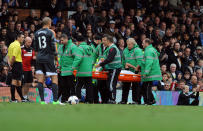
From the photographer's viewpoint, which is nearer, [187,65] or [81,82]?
[81,82]

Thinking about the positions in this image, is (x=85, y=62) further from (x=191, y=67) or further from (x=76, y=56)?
(x=191, y=67)

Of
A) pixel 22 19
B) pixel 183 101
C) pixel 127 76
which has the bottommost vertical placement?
pixel 183 101

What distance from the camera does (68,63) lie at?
14.4m

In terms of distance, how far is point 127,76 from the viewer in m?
15.4

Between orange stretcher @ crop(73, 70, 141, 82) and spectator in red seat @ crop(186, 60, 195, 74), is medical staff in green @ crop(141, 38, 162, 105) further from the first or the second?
spectator in red seat @ crop(186, 60, 195, 74)

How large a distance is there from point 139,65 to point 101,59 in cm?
132

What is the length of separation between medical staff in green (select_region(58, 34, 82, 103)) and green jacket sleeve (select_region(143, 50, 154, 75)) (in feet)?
6.77

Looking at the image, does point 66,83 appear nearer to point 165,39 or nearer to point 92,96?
point 92,96

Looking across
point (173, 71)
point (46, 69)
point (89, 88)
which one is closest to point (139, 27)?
point (173, 71)

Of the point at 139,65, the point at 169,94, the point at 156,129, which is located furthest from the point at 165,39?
the point at 156,129

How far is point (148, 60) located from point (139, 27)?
24.9 feet

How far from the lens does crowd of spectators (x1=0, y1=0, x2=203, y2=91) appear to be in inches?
741

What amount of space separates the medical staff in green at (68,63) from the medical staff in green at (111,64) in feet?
2.54

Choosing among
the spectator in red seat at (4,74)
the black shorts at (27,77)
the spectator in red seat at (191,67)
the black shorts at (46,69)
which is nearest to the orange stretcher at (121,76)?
the black shorts at (27,77)
